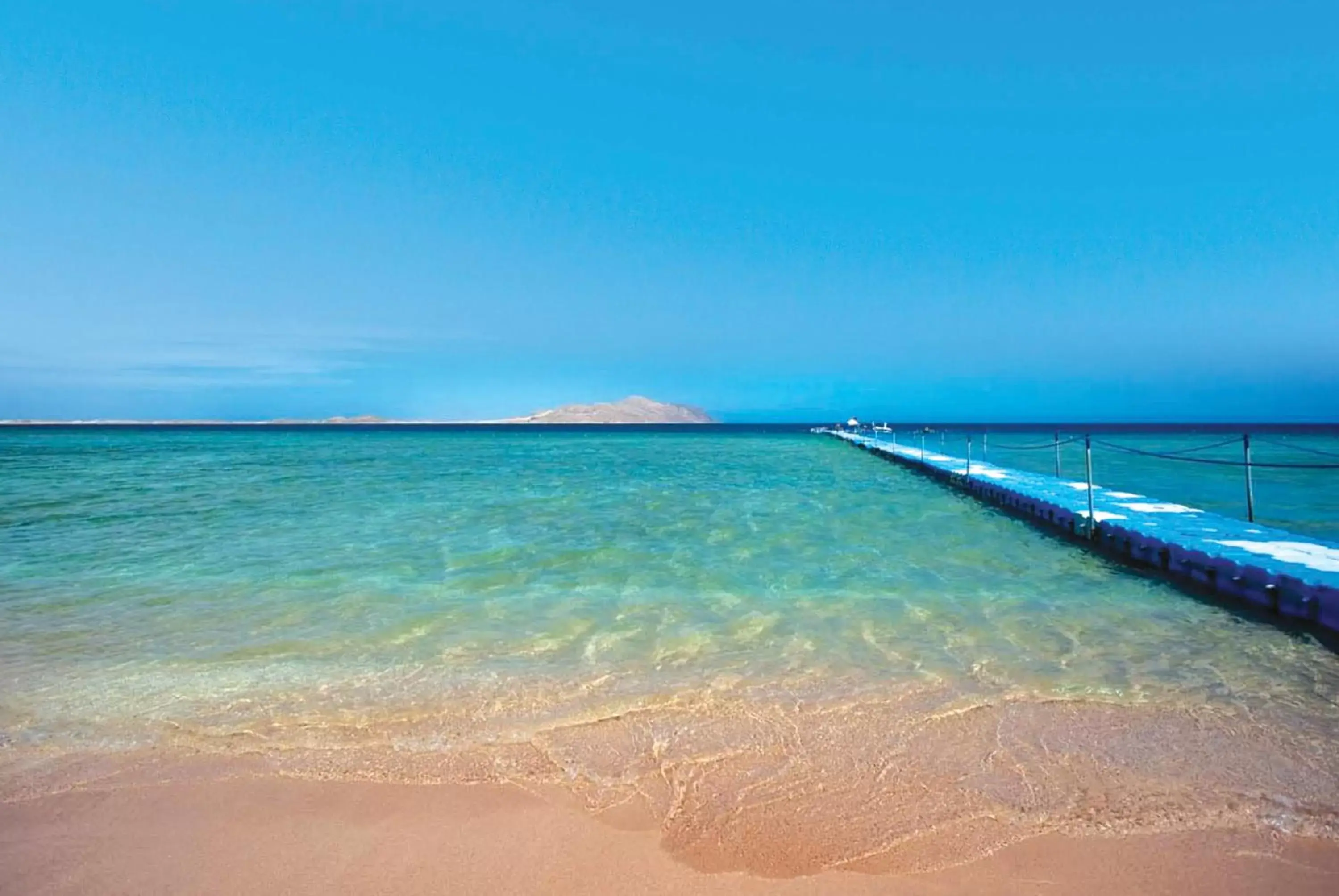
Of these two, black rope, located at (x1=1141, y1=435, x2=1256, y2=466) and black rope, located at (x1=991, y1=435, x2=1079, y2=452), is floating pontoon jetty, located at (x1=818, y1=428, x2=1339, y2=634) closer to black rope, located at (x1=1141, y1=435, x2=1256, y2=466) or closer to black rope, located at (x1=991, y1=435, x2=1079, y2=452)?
black rope, located at (x1=991, y1=435, x2=1079, y2=452)

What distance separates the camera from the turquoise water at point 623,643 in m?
4.38

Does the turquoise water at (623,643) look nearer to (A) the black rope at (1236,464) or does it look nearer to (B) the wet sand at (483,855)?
(B) the wet sand at (483,855)

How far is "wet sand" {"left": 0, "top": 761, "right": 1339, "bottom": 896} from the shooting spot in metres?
2.90

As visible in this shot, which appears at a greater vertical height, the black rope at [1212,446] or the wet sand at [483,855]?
the black rope at [1212,446]

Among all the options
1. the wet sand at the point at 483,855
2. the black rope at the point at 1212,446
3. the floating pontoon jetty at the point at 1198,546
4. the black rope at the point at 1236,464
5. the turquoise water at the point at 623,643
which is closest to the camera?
the wet sand at the point at 483,855

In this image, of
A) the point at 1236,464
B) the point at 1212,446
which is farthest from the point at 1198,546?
the point at 1212,446

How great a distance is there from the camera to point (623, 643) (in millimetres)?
6371

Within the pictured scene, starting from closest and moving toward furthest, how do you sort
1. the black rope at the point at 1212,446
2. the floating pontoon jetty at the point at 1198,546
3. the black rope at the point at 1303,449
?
the floating pontoon jetty at the point at 1198,546 < the black rope at the point at 1212,446 < the black rope at the point at 1303,449

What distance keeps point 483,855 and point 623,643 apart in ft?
10.8

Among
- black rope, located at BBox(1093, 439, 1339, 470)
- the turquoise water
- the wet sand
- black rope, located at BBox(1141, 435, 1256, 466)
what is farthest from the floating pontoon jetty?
the wet sand

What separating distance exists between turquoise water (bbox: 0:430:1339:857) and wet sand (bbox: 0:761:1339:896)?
521 millimetres

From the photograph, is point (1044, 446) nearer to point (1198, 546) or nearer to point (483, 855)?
point (1198, 546)

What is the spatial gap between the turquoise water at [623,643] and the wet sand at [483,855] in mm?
521

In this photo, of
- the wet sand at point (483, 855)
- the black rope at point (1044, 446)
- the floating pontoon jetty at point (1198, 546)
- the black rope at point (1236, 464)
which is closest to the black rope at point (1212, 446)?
the black rope at point (1236, 464)
